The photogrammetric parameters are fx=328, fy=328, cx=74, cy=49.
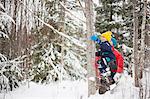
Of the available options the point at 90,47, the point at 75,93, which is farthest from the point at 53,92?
the point at 90,47

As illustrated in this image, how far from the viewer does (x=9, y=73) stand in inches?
359

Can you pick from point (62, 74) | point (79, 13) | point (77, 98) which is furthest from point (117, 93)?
point (79, 13)

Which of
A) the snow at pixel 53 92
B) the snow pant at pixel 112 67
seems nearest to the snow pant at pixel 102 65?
the snow pant at pixel 112 67

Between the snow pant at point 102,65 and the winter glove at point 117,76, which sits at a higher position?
the snow pant at point 102,65

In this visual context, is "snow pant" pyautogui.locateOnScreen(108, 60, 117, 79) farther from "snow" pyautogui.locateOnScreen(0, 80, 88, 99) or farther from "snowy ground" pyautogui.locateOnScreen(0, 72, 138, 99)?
"snow" pyautogui.locateOnScreen(0, 80, 88, 99)

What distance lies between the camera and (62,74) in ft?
35.4

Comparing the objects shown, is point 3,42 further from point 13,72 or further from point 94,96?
point 94,96

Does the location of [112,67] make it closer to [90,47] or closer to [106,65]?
[106,65]

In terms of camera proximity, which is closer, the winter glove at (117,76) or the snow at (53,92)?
the winter glove at (117,76)

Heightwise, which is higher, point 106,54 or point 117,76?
point 106,54

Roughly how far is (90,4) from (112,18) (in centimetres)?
750

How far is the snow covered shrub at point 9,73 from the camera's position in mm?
8534

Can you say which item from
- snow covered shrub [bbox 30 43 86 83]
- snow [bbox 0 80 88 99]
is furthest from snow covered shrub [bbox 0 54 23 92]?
snow covered shrub [bbox 30 43 86 83]

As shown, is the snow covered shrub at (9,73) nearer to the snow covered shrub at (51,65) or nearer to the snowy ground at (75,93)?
the snowy ground at (75,93)
